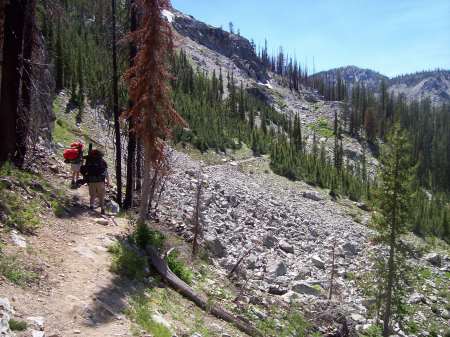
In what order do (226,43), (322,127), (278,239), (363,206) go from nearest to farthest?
1. (278,239)
2. (363,206)
3. (322,127)
4. (226,43)

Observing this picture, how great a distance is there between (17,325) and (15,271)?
1806 mm

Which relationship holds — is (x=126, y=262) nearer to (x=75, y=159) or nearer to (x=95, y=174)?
(x=95, y=174)

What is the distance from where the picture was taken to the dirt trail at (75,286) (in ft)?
26.5

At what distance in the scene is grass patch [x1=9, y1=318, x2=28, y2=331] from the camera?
7.05 m

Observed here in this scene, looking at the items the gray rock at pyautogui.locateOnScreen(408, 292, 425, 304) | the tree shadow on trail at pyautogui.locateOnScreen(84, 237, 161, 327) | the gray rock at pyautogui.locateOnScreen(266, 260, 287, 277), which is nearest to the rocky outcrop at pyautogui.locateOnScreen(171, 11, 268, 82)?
the gray rock at pyautogui.locateOnScreen(408, 292, 425, 304)

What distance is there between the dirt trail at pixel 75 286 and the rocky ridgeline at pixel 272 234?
7565mm

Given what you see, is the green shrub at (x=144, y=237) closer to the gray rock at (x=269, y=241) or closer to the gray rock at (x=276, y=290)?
the gray rock at (x=276, y=290)

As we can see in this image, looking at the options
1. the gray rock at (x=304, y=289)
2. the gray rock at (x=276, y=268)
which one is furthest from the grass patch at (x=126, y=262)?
the gray rock at (x=276, y=268)

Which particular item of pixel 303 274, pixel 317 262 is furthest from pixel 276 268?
pixel 317 262

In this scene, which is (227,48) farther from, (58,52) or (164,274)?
(164,274)

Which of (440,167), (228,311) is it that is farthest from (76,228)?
(440,167)

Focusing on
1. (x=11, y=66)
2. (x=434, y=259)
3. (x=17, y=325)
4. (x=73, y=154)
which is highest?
(x=11, y=66)

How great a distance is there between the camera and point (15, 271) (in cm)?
866

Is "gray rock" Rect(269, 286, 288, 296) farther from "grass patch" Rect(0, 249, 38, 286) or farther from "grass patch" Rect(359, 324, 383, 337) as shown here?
"grass patch" Rect(0, 249, 38, 286)
